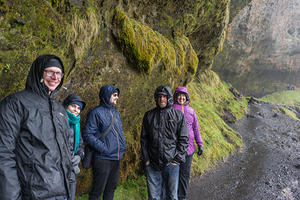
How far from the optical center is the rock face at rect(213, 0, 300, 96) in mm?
31406

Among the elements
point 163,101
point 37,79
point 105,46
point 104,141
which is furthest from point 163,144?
point 105,46

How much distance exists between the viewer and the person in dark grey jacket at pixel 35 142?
1854 millimetres

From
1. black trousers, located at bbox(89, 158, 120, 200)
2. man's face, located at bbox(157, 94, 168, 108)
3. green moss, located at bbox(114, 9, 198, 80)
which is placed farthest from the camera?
green moss, located at bbox(114, 9, 198, 80)

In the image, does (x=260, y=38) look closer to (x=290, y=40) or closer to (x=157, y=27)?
(x=290, y=40)

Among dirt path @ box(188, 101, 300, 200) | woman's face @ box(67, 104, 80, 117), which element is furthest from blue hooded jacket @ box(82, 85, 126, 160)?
dirt path @ box(188, 101, 300, 200)

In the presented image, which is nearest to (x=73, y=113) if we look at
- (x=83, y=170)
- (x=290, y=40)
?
(x=83, y=170)

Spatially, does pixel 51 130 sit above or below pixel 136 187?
above

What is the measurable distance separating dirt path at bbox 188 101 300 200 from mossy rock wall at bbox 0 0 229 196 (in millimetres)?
3003

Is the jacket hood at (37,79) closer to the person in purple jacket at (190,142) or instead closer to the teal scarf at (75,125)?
the teal scarf at (75,125)

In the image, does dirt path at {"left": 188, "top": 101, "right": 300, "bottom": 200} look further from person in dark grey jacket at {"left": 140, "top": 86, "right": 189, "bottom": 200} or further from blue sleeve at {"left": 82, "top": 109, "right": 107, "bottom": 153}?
blue sleeve at {"left": 82, "top": 109, "right": 107, "bottom": 153}

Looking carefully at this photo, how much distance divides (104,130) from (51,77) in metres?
1.79

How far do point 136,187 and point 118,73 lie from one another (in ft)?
11.8

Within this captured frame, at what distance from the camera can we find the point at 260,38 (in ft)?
116

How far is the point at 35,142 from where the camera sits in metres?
2.05
